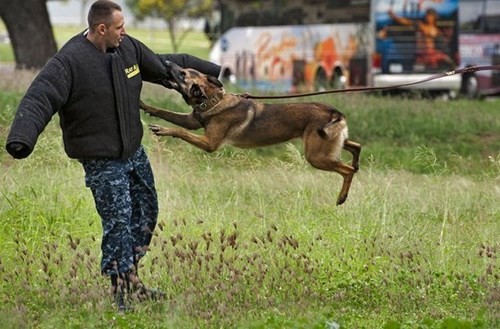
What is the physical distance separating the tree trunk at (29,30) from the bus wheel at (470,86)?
28.6 ft

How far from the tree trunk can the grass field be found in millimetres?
14037

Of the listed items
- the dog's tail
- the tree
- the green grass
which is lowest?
the tree

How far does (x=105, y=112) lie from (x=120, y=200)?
522 mm

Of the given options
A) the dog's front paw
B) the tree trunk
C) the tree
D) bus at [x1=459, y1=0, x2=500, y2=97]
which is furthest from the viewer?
the tree

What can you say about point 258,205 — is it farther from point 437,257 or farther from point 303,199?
point 437,257

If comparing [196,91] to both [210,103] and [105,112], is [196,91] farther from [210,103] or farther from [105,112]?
[105,112]

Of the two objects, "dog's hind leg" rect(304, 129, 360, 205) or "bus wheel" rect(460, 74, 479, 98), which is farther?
"bus wheel" rect(460, 74, 479, 98)

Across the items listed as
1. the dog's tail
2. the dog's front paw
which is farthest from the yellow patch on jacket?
the dog's tail

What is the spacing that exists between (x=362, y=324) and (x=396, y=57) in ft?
71.6

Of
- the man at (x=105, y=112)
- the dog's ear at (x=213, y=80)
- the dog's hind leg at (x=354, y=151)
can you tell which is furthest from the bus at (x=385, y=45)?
the man at (x=105, y=112)

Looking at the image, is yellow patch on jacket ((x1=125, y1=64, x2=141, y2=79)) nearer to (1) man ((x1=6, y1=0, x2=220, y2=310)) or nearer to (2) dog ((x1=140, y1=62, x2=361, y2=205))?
(1) man ((x1=6, y1=0, x2=220, y2=310))

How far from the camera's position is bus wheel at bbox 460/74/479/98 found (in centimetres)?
2905

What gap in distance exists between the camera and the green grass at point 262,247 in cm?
796

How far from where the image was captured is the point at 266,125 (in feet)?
34.6
